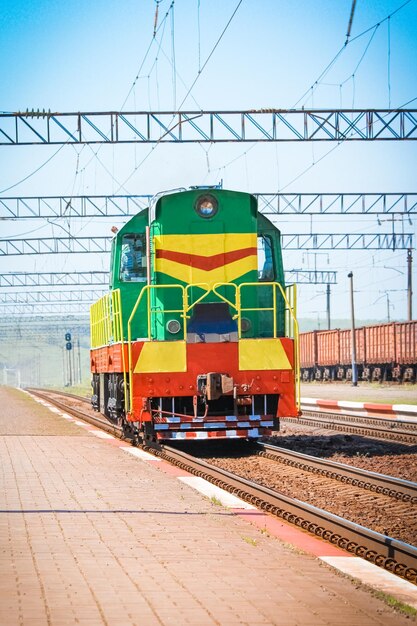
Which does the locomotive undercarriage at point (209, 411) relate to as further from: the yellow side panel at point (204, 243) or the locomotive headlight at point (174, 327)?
the yellow side panel at point (204, 243)

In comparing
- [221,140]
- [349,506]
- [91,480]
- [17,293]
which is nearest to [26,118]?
[221,140]

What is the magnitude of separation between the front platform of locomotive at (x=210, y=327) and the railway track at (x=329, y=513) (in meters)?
0.79

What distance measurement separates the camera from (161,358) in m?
14.5

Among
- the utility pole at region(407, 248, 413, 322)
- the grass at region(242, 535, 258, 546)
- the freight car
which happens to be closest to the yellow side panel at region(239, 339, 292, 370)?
the grass at region(242, 535, 258, 546)

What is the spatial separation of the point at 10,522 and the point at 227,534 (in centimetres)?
190

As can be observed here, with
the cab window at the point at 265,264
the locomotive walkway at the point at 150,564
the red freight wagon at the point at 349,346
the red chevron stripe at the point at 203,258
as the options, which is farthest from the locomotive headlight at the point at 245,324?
the red freight wagon at the point at 349,346

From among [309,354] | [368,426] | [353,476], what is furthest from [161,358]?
[309,354]

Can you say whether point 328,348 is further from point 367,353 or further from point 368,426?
point 368,426

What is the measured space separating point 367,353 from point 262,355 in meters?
37.9

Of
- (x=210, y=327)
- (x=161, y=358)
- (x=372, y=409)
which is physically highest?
(x=210, y=327)

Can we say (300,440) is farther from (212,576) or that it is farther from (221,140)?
(212,576)

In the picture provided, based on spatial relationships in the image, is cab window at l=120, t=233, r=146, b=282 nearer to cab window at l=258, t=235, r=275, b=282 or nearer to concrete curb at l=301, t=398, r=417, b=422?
cab window at l=258, t=235, r=275, b=282

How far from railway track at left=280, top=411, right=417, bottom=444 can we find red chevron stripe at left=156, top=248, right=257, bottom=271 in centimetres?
496

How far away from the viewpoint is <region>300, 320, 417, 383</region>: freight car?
4622 cm
